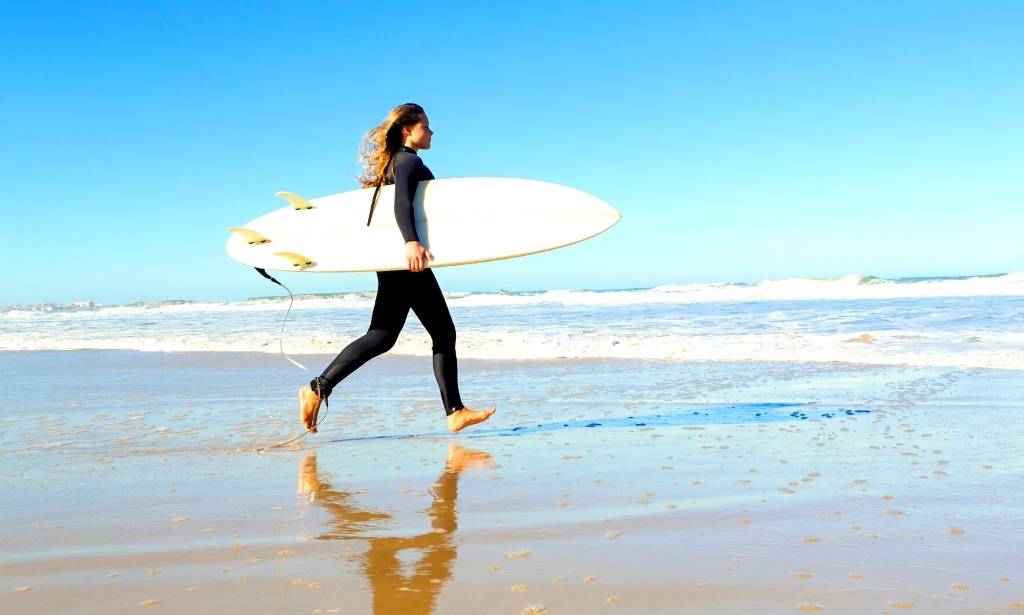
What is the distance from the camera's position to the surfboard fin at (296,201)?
4.67m

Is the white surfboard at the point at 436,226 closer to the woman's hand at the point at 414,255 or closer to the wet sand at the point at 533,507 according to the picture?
the woman's hand at the point at 414,255

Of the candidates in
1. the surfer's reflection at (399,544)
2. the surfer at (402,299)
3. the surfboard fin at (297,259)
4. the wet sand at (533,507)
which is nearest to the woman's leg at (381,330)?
the surfer at (402,299)

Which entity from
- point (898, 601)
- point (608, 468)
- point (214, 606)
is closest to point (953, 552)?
point (898, 601)

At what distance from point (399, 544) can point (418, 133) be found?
2.38 meters

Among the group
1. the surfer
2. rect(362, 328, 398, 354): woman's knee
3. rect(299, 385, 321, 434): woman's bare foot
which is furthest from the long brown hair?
rect(299, 385, 321, 434): woman's bare foot

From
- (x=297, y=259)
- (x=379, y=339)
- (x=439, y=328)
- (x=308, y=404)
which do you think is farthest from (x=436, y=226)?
(x=308, y=404)

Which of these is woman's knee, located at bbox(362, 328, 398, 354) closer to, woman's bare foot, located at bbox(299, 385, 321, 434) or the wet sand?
woman's bare foot, located at bbox(299, 385, 321, 434)

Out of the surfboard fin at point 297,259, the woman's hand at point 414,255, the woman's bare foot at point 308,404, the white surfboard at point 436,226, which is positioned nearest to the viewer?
the woman's hand at point 414,255

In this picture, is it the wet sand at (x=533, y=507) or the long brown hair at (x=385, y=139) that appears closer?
the wet sand at (x=533, y=507)

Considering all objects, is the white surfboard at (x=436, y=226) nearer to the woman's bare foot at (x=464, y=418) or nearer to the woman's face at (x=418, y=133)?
the woman's face at (x=418, y=133)

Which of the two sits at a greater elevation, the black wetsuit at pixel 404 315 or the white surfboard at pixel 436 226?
the white surfboard at pixel 436 226

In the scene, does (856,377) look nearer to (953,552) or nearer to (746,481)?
(746,481)

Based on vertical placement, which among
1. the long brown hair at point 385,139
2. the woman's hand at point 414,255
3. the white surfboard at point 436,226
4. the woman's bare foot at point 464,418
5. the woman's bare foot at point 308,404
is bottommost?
the woman's bare foot at point 464,418

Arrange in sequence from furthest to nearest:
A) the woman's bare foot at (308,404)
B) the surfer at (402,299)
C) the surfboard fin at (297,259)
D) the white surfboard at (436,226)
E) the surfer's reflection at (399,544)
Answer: the surfboard fin at (297,259) < the white surfboard at (436,226) < the woman's bare foot at (308,404) < the surfer at (402,299) < the surfer's reflection at (399,544)
